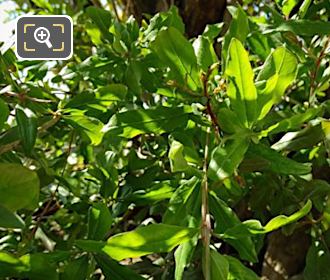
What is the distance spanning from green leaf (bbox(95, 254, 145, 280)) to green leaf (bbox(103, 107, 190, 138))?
4.5 inches

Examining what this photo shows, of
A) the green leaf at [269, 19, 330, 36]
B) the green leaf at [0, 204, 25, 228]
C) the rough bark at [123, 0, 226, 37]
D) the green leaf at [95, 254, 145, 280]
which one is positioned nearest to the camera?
the green leaf at [0, 204, 25, 228]

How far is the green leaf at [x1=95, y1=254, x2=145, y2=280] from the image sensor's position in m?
0.47

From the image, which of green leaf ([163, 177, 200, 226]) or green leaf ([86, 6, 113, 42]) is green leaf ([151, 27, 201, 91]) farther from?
green leaf ([86, 6, 113, 42])

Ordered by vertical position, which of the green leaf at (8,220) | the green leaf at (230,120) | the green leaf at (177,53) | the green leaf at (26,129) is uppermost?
the green leaf at (177,53)

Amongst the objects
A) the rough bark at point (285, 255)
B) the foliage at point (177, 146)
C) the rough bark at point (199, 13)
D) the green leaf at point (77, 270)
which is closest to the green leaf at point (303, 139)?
the foliage at point (177, 146)

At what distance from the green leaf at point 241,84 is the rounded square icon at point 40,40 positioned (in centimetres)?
26

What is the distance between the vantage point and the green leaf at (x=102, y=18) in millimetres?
680

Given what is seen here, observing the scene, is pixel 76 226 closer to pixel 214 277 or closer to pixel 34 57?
pixel 34 57

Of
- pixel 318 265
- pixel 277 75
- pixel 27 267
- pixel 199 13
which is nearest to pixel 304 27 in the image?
pixel 277 75

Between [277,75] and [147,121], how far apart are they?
0.13m

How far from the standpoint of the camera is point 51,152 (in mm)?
1029

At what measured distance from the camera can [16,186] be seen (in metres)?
0.40

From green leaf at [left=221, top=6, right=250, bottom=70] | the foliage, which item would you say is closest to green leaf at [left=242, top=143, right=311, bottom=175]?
the foliage

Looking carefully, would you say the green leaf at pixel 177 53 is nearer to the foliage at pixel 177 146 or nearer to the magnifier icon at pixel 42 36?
the foliage at pixel 177 146
